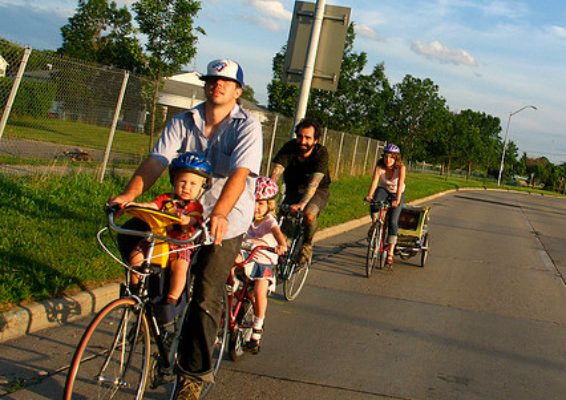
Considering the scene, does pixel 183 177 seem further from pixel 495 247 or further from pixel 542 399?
pixel 495 247

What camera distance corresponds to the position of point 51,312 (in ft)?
18.3

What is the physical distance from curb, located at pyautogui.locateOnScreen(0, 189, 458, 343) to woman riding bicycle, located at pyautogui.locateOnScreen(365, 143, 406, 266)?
484cm

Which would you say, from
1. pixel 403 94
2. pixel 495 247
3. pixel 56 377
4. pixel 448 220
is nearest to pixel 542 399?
pixel 56 377

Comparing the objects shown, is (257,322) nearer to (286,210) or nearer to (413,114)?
(286,210)

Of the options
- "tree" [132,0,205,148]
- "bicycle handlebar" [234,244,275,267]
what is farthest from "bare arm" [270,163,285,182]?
"tree" [132,0,205,148]

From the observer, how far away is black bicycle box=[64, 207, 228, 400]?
3549 millimetres

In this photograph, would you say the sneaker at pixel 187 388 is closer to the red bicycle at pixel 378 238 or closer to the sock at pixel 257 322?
the sock at pixel 257 322

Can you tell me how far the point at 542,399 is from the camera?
5340 mm

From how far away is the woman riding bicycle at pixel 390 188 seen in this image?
10.2 metres

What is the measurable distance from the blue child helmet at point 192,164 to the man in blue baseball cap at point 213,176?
0.13 meters

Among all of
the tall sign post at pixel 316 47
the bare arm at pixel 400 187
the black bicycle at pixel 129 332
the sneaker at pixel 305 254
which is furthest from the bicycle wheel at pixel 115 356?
the tall sign post at pixel 316 47

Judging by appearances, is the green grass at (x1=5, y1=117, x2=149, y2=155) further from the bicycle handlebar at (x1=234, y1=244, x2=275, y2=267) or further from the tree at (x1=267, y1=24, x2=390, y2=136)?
the tree at (x1=267, y1=24, x2=390, y2=136)

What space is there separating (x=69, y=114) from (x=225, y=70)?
812 centimetres

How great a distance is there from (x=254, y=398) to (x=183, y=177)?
1.60m
